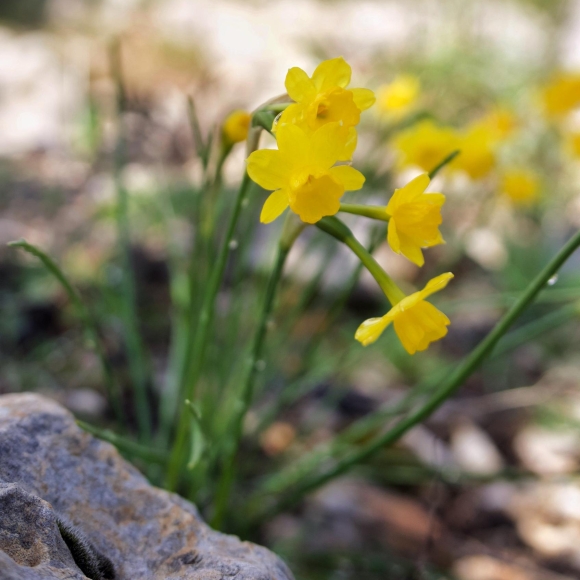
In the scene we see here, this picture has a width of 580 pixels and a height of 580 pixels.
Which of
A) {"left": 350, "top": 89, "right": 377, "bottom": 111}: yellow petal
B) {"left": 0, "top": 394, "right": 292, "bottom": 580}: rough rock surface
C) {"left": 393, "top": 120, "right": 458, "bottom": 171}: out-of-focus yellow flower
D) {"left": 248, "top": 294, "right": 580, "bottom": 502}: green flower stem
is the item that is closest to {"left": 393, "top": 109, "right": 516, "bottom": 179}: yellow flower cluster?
{"left": 393, "top": 120, "right": 458, "bottom": 171}: out-of-focus yellow flower

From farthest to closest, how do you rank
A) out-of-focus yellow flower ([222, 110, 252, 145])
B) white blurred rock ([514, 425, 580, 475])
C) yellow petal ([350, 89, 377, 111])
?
white blurred rock ([514, 425, 580, 475]) → out-of-focus yellow flower ([222, 110, 252, 145]) → yellow petal ([350, 89, 377, 111])

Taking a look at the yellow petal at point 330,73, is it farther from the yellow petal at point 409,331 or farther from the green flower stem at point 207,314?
the yellow petal at point 409,331

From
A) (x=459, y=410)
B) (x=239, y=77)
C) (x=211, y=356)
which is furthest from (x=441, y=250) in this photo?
(x=239, y=77)

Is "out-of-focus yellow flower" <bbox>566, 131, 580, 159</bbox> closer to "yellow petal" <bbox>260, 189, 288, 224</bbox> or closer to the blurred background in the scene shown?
the blurred background

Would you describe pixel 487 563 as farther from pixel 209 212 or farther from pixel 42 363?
pixel 42 363

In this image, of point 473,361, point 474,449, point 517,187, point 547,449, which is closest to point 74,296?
point 473,361
